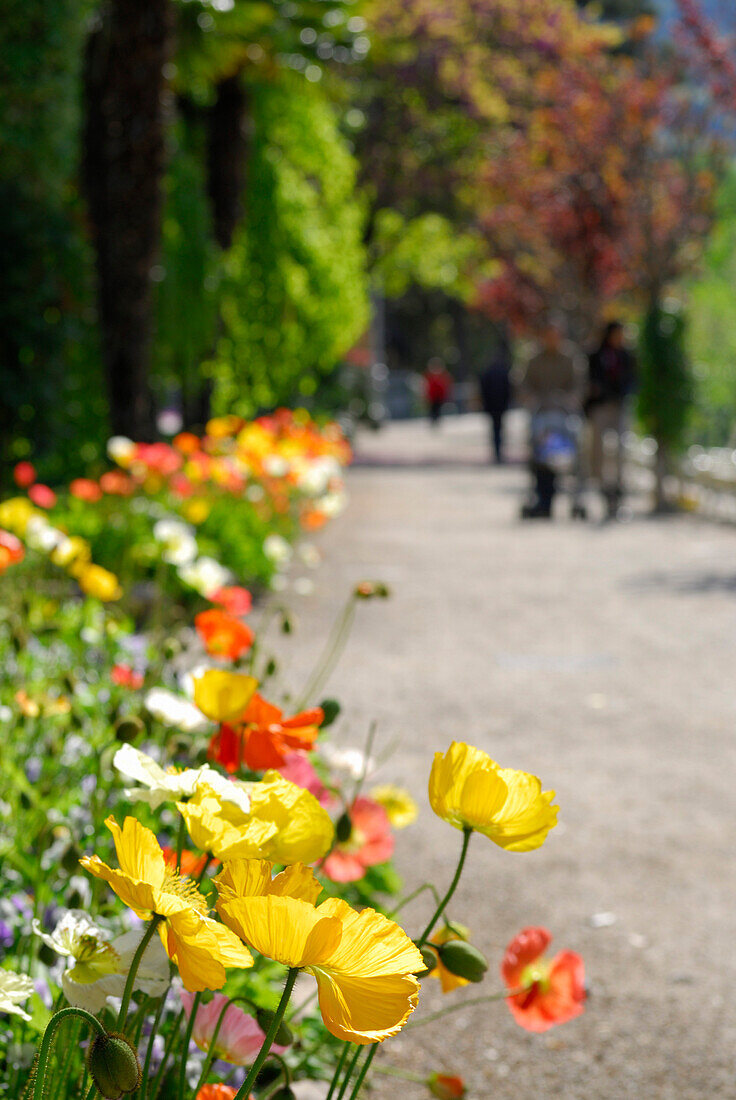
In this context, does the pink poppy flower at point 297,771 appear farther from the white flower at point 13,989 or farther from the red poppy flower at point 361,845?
the white flower at point 13,989

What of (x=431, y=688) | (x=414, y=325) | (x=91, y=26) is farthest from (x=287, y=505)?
(x=414, y=325)

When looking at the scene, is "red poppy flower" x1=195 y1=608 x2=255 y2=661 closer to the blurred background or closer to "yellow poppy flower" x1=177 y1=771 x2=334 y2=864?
"yellow poppy flower" x1=177 y1=771 x2=334 y2=864

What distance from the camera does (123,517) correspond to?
27.4 feet

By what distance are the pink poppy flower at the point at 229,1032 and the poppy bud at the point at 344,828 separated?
434 millimetres

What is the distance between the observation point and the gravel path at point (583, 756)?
2969 mm

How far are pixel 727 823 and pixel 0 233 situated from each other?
7.30 metres

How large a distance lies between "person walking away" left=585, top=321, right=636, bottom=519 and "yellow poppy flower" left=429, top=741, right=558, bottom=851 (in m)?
12.3

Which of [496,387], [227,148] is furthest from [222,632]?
[496,387]

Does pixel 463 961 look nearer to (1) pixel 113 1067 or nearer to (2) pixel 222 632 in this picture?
(1) pixel 113 1067

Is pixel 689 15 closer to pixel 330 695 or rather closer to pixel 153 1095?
pixel 330 695

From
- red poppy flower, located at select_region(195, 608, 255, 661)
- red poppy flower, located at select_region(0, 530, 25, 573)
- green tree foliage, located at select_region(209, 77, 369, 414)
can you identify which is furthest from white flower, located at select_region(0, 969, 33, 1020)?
green tree foliage, located at select_region(209, 77, 369, 414)

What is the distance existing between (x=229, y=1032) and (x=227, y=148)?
17217 millimetres

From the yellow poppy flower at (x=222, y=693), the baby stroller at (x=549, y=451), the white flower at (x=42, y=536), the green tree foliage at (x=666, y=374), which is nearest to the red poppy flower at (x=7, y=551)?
the white flower at (x=42, y=536)

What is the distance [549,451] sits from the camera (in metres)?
13.5
